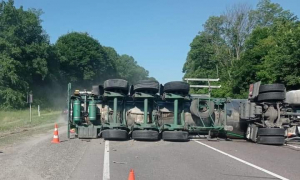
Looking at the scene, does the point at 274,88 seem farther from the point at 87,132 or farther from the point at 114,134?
the point at 87,132

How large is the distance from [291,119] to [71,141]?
29.1 ft

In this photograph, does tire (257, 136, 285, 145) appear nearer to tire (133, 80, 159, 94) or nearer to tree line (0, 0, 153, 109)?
tire (133, 80, 159, 94)

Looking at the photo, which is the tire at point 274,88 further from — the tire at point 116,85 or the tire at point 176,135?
the tire at point 116,85

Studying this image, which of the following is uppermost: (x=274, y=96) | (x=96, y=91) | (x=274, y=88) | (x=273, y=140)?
(x=274, y=88)

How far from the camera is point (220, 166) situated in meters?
9.85

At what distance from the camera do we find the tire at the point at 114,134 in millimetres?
14815

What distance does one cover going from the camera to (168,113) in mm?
15883

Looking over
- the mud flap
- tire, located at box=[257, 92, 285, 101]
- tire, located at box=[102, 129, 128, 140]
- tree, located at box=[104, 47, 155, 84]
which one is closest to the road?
tire, located at box=[102, 129, 128, 140]

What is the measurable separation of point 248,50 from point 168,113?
30932 mm

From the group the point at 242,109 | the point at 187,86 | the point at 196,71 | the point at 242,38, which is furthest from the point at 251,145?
the point at 196,71

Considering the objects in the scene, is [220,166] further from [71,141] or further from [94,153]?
[71,141]

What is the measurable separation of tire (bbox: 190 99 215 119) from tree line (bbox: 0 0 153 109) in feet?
125

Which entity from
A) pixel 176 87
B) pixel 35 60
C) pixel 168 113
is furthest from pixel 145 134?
pixel 35 60

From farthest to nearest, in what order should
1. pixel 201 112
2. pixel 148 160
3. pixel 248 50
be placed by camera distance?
pixel 248 50, pixel 201 112, pixel 148 160
